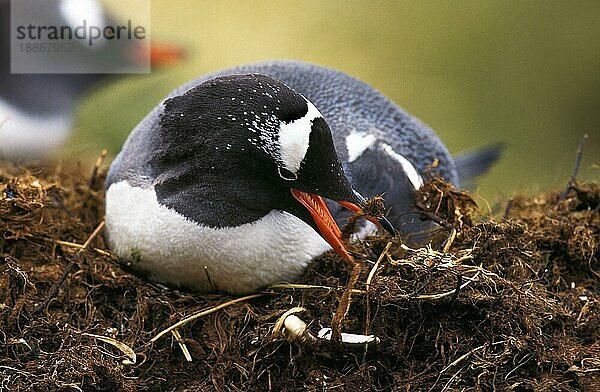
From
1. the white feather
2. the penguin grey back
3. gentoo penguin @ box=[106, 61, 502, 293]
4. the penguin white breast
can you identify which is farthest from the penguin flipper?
the penguin white breast

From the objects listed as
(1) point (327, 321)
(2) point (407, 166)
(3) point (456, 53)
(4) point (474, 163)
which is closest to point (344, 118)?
(2) point (407, 166)

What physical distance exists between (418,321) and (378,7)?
3.62 meters

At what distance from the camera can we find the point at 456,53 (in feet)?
Result: 15.6

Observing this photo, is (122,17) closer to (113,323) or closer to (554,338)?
(113,323)

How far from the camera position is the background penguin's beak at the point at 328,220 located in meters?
1.70

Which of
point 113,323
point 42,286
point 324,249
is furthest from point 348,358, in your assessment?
point 42,286

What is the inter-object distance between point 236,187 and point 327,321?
31 cm

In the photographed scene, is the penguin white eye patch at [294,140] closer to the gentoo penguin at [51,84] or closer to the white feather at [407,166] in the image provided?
the white feather at [407,166]

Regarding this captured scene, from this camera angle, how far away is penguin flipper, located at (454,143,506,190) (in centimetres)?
272

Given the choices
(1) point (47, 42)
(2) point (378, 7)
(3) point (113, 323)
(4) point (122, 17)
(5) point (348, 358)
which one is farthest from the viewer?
(2) point (378, 7)

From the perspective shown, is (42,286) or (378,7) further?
(378,7)

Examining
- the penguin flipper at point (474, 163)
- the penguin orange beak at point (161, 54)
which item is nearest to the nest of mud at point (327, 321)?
the penguin flipper at point (474, 163)

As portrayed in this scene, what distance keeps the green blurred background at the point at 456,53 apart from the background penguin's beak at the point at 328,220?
93.4 inches

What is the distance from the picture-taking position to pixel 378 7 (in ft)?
16.3
